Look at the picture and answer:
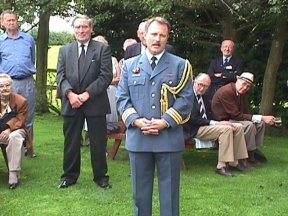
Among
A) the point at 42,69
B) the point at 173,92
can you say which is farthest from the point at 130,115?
the point at 42,69

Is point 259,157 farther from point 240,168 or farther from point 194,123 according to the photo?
point 194,123

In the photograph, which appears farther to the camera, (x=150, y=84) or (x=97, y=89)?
Result: (x=97, y=89)

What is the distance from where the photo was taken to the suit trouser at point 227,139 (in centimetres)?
670

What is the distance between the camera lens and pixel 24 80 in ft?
23.4

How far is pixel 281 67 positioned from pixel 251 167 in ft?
12.9

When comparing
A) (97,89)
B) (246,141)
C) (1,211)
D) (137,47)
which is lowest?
(1,211)

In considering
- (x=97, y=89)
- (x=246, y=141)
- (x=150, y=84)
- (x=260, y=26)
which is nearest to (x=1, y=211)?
(x=97, y=89)

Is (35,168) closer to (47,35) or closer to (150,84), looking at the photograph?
(150,84)

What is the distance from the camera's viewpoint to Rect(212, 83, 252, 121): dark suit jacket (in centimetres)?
698

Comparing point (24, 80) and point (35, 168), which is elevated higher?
point (24, 80)

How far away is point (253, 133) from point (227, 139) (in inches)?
23.4

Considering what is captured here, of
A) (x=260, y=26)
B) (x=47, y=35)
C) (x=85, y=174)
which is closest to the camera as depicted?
(x=85, y=174)

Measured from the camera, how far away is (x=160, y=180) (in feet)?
13.8

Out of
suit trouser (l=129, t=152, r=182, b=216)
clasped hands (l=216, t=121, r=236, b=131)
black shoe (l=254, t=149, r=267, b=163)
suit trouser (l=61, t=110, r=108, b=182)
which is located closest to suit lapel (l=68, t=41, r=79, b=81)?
suit trouser (l=61, t=110, r=108, b=182)
